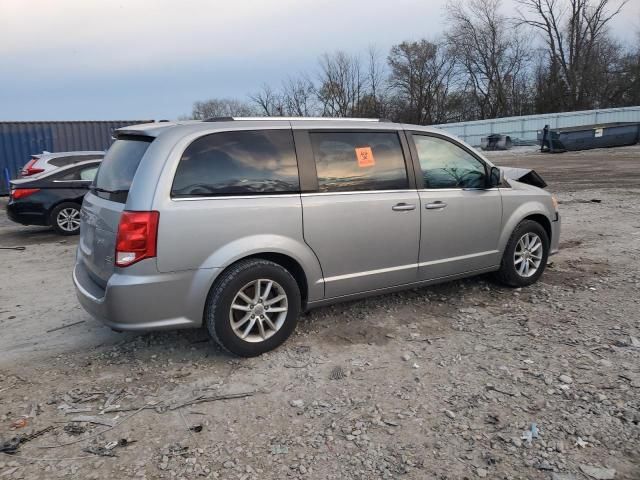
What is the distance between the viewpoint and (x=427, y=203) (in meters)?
4.55

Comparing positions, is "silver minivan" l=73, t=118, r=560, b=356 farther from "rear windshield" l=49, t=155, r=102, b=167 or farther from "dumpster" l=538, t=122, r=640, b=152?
"dumpster" l=538, t=122, r=640, b=152

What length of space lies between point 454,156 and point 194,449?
348cm

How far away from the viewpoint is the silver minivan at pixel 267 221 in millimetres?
3494

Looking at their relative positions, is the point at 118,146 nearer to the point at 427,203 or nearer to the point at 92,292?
the point at 92,292

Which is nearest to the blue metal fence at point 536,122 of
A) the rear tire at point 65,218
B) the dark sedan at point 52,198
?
the dark sedan at point 52,198

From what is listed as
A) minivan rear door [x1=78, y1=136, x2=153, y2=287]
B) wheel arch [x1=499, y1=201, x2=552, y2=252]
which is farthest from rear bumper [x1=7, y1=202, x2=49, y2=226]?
wheel arch [x1=499, y1=201, x2=552, y2=252]

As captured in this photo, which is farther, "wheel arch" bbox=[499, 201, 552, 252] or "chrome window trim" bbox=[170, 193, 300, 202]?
"wheel arch" bbox=[499, 201, 552, 252]

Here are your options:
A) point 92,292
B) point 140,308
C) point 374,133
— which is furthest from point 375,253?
point 92,292

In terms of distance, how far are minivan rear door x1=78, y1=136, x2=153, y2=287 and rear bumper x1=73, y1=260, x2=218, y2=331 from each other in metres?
0.19

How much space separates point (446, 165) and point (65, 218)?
25.8ft

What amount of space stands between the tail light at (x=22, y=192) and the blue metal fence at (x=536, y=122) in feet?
109

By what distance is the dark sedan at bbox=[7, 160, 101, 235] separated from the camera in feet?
31.4

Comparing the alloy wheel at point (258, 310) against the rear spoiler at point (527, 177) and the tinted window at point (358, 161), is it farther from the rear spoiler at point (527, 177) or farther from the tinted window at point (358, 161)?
the rear spoiler at point (527, 177)

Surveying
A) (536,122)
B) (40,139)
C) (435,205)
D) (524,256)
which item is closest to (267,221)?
(435,205)
